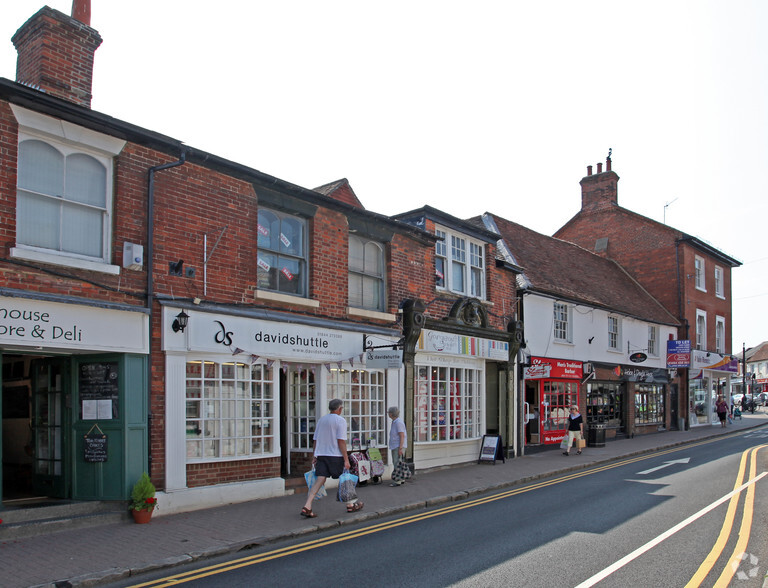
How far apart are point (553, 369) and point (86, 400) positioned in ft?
50.5

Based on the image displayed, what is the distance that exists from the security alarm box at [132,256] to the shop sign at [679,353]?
26798 millimetres

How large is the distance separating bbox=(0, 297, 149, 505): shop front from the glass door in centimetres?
2

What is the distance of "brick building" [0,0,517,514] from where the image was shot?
899cm

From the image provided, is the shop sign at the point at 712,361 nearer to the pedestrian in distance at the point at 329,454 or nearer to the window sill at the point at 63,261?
the pedestrian in distance at the point at 329,454

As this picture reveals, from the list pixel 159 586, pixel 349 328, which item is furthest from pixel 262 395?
pixel 159 586

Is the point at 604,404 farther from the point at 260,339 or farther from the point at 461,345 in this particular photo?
the point at 260,339

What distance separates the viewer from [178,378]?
33.7 feet

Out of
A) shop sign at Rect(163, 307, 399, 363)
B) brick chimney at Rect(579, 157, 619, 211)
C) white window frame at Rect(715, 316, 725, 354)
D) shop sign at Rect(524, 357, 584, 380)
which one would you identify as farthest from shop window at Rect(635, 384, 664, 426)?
shop sign at Rect(163, 307, 399, 363)

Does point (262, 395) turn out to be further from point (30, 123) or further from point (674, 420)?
point (674, 420)

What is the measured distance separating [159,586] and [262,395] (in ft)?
17.7

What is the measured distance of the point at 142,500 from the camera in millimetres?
9227

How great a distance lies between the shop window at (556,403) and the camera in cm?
2155

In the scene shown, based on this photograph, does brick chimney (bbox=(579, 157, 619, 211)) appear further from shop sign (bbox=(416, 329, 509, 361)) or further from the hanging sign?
the hanging sign

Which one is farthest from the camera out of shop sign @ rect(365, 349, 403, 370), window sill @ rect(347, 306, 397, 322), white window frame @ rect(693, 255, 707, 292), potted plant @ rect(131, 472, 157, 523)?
white window frame @ rect(693, 255, 707, 292)
